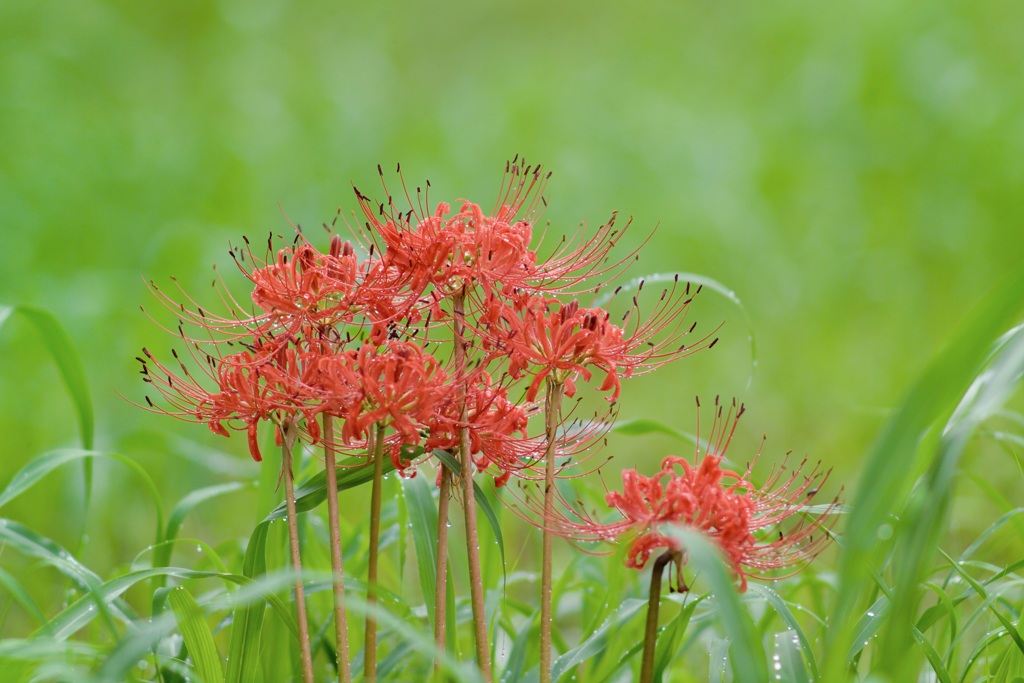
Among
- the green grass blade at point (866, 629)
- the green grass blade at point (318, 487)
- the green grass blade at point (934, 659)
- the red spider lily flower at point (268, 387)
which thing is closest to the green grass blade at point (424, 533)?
the green grass blade at point (318, 487)

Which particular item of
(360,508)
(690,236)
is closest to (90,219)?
(360,508)

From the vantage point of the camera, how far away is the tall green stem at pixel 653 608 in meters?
1.33

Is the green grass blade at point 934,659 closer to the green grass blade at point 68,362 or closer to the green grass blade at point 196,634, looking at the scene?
the green grass blade at point 196,634

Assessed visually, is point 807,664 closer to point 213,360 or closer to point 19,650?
point 213,360

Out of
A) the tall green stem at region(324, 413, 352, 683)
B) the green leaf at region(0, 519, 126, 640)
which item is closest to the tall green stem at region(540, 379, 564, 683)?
the tall green stem at region(324, 413, 352, 683)

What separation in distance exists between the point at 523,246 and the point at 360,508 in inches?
87.5

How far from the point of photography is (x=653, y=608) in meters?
1.34

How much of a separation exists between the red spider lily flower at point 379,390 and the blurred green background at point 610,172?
4.77 ft

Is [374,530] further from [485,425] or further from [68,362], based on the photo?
[68,362]

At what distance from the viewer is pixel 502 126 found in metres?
6.12

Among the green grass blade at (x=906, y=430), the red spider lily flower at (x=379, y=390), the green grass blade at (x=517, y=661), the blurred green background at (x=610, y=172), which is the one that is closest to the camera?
the green grass blade at (x=906, y=430)

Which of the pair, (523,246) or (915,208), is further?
(915,208)

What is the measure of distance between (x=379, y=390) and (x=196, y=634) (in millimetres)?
576

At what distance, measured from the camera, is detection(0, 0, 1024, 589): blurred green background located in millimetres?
3947
